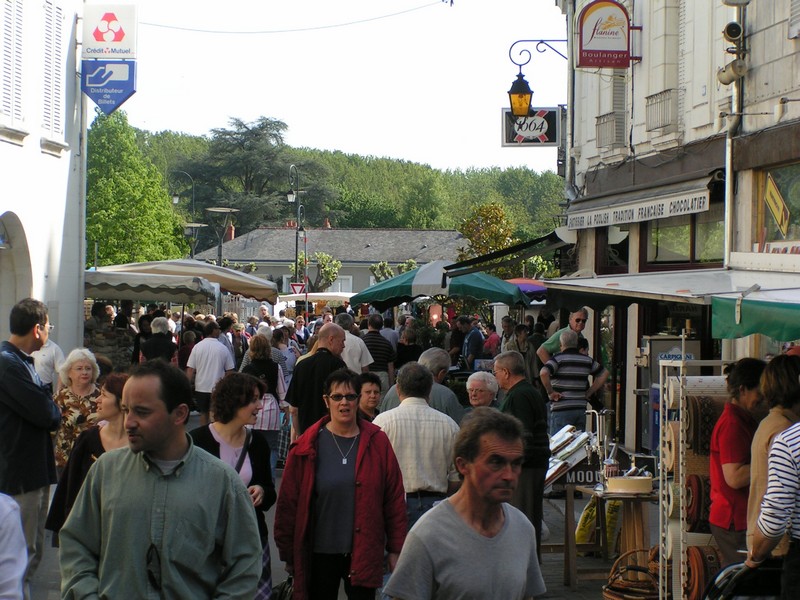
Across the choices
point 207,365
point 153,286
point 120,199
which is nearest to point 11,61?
point 153,286

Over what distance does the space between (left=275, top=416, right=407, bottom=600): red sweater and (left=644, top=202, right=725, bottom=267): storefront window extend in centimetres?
966

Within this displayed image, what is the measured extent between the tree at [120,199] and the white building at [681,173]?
47504 millimetres

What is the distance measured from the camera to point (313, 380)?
1060 cm

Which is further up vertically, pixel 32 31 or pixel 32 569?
pixel 32 31

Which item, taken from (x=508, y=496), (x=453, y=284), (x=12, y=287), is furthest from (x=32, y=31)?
(x=508, y=496)

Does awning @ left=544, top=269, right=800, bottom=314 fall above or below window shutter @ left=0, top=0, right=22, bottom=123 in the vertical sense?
below

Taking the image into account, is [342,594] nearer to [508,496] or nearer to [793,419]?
[793,419]

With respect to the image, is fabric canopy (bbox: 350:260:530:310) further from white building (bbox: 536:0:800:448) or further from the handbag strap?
the handbag strap

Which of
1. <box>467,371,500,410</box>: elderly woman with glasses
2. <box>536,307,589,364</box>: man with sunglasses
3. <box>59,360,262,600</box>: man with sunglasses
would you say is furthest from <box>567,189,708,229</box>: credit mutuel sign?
<box>59,360,262,600</box>: man with sunglasses

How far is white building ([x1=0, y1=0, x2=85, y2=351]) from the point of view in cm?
1686

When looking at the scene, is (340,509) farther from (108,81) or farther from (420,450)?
(108,81)

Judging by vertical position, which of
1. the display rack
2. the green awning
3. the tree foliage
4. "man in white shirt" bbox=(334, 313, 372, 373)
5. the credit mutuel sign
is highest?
the tree foliage

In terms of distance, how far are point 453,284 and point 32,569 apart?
11313mm

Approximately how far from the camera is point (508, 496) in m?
3.69
